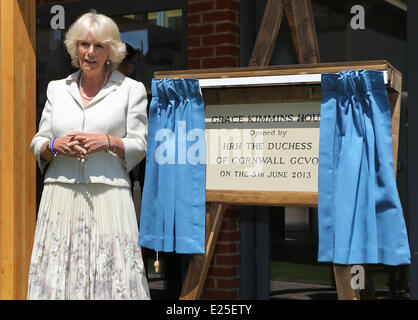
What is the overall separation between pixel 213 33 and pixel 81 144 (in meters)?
1.98

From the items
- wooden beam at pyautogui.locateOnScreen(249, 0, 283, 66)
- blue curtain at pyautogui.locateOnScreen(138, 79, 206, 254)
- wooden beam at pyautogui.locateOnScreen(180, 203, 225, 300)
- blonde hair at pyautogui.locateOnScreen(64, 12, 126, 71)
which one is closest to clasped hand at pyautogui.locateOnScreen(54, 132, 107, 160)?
blue curtain at pyautogui.locateOnScreen(138, 79, 206, 254)

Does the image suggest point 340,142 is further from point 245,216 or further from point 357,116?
point 245,216

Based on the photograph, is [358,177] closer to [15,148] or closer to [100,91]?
[100,91]

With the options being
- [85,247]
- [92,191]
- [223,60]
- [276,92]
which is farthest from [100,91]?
[223,60]

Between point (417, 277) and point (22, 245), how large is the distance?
261 centimetres

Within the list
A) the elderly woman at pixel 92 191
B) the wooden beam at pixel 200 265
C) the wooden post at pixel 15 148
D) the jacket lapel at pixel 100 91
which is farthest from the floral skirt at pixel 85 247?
the wooden post at pixel 15 148

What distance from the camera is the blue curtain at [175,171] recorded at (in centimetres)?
407

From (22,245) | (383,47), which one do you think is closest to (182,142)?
(22,245)

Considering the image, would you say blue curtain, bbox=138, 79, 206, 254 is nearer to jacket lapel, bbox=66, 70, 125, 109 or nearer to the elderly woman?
the elderly woman

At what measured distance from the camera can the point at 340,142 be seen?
3.81 metres

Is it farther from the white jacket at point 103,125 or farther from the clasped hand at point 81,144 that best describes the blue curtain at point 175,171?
the clasped hand at point 81,144

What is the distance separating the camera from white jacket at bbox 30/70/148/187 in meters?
4.04

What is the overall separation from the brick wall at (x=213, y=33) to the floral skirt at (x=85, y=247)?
1.82 meters

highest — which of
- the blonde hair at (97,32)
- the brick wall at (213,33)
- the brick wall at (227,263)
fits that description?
the brick wall at (213,33)
